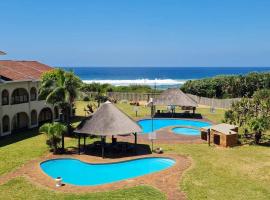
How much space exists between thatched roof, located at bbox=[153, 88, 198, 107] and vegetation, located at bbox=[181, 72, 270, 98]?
15.5m

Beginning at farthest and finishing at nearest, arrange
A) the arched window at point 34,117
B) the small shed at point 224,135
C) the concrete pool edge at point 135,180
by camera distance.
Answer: the arched window at point 34,117 → the small shed at point 224,135 → the concrete pool edge at point 135,180

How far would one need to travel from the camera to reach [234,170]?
21406mm

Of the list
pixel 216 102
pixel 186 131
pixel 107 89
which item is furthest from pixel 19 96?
pixel 216 102

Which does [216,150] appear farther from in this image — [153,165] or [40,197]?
[40,197]

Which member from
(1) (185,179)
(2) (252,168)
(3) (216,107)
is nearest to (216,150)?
(2) (252,168)

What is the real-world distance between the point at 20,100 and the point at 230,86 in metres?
36.3

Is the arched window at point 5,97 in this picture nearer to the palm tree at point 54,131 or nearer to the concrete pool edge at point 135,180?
the palm tree at point 54,131

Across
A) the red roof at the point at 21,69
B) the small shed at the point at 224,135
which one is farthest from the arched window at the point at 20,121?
the small shed at the point at 224,135

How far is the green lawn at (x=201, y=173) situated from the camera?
17203 millimetres

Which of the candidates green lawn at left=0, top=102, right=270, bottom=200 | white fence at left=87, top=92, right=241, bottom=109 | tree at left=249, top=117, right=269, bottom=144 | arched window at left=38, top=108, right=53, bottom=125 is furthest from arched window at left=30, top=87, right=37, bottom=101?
white fence at left=87, top=92, right=241, bottom=109

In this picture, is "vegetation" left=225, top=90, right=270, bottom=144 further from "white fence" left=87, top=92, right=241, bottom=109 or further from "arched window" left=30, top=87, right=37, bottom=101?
"arched window" left=30, top=87, right=37, bottom=101

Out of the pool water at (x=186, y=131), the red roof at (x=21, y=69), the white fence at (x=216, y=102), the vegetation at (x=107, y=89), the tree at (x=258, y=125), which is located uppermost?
the red roof at (x=21, y=69)

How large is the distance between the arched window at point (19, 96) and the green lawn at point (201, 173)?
4.21 metres

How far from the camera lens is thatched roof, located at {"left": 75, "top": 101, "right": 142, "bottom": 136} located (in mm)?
24312
